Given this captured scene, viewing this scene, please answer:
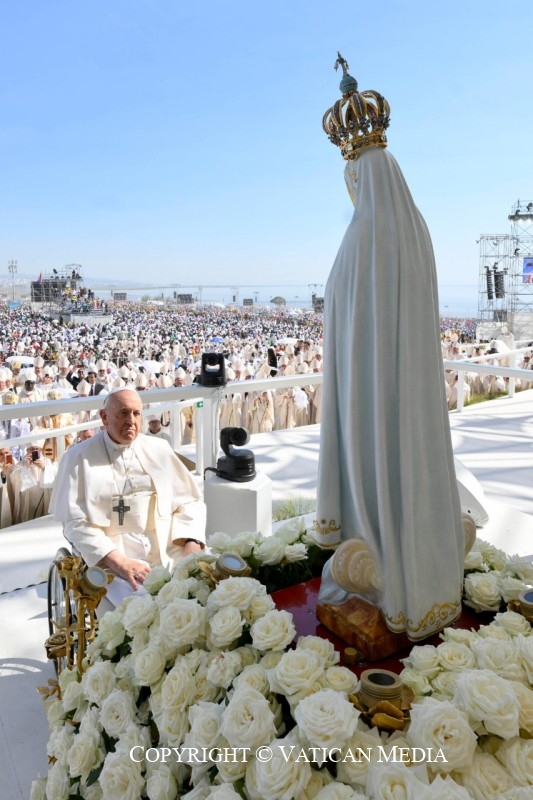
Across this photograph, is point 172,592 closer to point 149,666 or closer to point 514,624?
point 149,666

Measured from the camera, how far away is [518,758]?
105cm

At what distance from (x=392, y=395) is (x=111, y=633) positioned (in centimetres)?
94

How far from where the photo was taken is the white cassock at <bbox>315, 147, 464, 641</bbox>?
4.31 ft

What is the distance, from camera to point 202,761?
1.15 m

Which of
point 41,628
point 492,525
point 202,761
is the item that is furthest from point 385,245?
point 492,525

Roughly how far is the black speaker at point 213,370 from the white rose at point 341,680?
250 centimetres

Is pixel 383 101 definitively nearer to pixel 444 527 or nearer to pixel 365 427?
pixel 365 427

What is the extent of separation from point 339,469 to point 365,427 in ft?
0.43

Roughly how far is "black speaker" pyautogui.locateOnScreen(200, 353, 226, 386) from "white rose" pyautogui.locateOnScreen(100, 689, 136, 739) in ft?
7.75

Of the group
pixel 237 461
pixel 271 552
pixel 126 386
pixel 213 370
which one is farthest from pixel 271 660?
pixel 126 386

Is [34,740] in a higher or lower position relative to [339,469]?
lower

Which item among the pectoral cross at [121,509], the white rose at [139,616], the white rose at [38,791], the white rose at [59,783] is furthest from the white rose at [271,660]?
the pectoral cross at [121,509]

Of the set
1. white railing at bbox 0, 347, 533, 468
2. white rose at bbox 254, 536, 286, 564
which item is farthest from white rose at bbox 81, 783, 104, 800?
white railing at bbox 0, 347, 533, 468

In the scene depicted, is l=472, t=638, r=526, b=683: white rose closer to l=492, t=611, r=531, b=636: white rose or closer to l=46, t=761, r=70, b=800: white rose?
l=492, t=611, r=531, b=636: white rose
